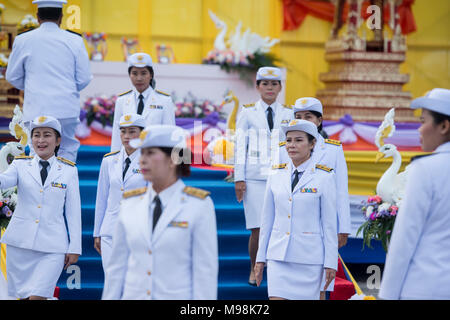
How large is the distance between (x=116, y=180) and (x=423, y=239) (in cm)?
268

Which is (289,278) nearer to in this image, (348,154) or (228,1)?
(348,154)

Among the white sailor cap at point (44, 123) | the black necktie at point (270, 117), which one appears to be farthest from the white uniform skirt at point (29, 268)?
the black necktie at point (270, 117)

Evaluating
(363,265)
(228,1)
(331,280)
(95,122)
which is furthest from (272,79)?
(228,1)

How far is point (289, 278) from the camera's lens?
4.96 m

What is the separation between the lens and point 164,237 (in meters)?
3.41

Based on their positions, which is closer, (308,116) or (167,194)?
(167,194)

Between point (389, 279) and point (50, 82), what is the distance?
4.14m

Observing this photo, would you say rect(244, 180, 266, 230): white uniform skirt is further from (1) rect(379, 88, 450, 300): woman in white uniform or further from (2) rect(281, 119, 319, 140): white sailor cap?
(1) rect(379, 88, 450, 300): woman in white uniform

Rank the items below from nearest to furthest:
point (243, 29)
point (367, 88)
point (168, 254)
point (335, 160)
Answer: point (168, 254) < point (335, 160) < point (367, 88) < point (243, 29)

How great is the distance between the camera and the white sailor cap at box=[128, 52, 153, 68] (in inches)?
254

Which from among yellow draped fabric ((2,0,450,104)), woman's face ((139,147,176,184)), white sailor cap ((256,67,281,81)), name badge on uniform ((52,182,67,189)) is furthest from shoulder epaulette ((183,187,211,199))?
yellow draped fabric ((2,0,450,104))

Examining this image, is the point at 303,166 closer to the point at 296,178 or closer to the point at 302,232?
the point at 296,178

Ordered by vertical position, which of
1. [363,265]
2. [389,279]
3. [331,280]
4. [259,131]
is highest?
[259,131]

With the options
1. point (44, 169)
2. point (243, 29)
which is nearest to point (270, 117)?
point (44, 169)
